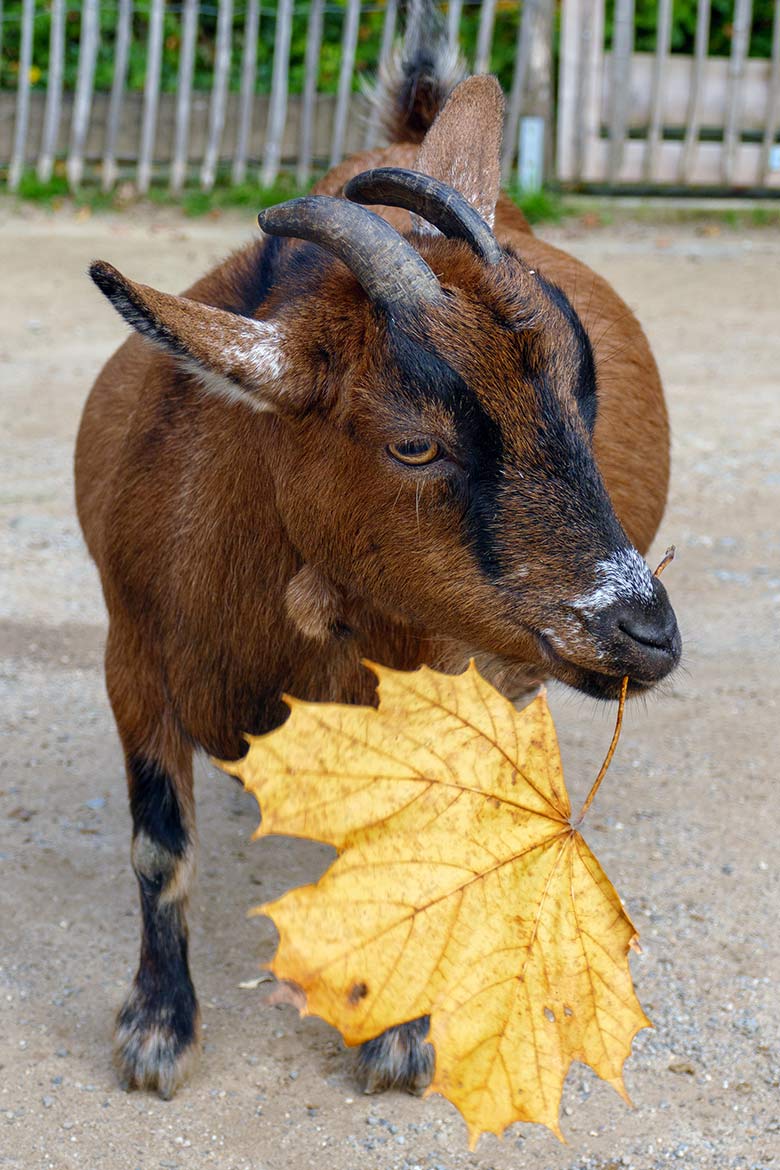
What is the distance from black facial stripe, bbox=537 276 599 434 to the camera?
271 cm

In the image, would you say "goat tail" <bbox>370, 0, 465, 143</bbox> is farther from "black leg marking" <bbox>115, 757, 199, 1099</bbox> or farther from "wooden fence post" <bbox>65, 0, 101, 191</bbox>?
"wooden fence post" <bbox>65, 0, 101, 191</bbox>

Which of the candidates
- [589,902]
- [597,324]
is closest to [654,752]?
[597,324]

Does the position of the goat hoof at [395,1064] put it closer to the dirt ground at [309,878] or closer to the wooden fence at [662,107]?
the dirt ground at [309,878]

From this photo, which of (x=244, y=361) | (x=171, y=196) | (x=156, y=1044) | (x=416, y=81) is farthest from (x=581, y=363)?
(x=171, y=196)

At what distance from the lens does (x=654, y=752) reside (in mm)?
4488

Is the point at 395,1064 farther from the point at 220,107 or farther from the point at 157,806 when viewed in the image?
the point at 220,107

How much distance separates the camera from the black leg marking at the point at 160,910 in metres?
3.22

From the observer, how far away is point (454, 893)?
231 centimetres

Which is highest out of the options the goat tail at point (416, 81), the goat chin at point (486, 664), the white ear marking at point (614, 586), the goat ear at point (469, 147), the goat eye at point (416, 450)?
the goat tail at point (416, 81)

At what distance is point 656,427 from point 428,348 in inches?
66.3

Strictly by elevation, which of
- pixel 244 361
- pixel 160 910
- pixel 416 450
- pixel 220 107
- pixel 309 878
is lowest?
pixel 309 878

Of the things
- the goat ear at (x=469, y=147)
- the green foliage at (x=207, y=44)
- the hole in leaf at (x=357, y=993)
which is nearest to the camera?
the hole in leaf at (x=357, y=993)

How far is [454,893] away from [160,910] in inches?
45.4

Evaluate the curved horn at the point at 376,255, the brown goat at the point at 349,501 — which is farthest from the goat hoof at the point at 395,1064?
the curved horn at the point at 376,255
